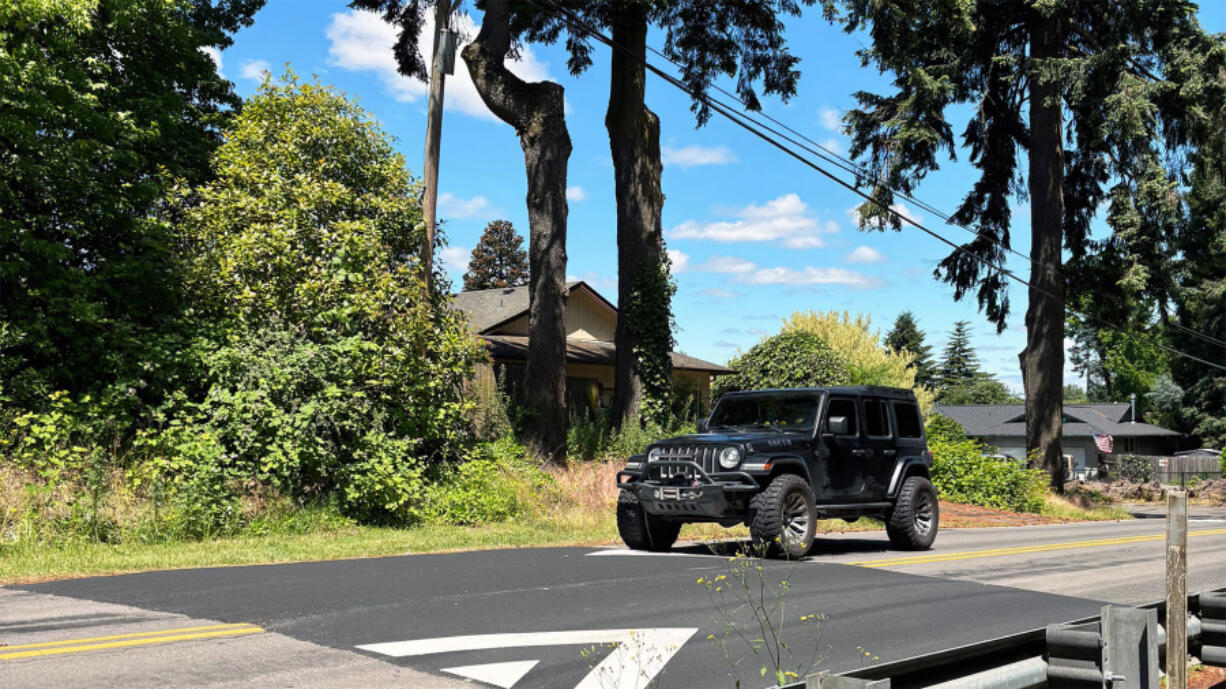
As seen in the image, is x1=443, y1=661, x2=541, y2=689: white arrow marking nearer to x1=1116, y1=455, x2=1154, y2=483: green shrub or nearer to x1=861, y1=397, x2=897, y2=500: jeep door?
x1=861, y1=397, x2=897, y2=500: jeep door

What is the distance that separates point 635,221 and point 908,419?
12108 mm

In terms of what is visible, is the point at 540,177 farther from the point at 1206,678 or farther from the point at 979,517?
the point at 1206,678

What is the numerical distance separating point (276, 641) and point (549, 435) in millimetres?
15895

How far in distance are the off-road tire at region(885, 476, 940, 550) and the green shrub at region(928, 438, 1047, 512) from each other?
461 inches

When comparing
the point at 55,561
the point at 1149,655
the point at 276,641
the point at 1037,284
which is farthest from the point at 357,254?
the point at 1037,284

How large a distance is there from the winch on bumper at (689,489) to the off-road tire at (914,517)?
10.3 feet

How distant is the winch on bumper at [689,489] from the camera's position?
40.5 ft

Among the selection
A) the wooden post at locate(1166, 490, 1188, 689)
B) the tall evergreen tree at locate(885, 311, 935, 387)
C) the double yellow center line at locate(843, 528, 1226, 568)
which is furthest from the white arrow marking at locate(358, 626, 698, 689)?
the tall evergreen tree at locate(885, 311, 935, 387)

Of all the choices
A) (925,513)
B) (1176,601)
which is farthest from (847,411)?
(1176,601)

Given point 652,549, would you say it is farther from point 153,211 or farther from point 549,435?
point 153,211

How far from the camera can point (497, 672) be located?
631cm

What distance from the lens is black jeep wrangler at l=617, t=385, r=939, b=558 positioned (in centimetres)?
1245

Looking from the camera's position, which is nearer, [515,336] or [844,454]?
[844,454]

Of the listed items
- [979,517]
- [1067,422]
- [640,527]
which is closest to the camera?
[640,527]
